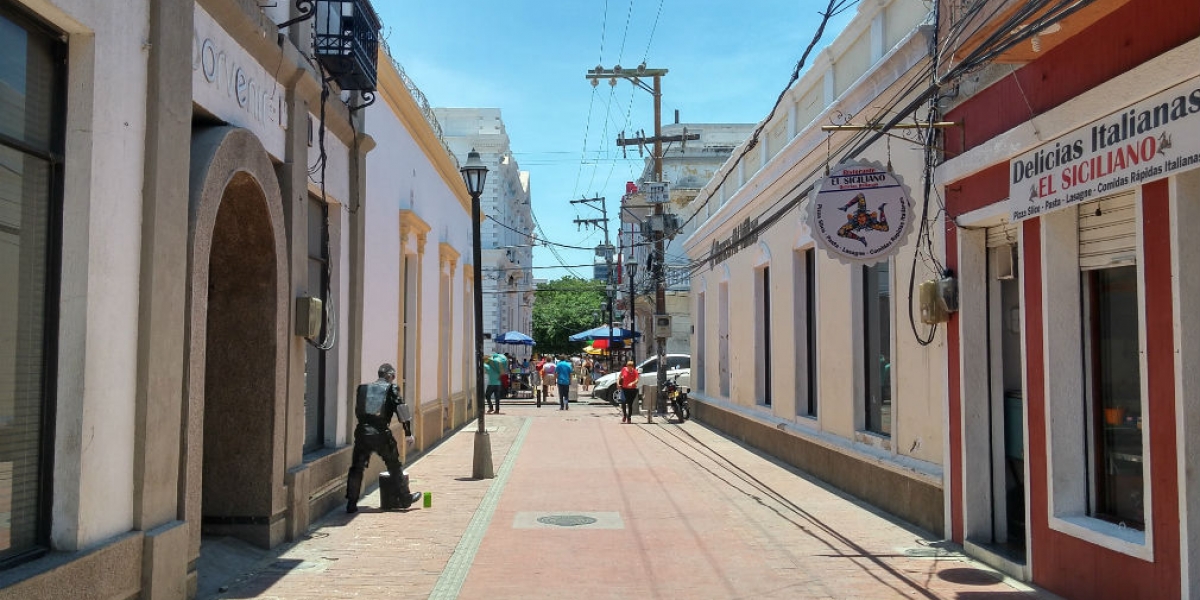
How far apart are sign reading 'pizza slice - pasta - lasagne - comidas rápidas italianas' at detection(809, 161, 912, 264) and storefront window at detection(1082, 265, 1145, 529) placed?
214cm

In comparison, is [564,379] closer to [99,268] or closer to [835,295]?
[835,295]

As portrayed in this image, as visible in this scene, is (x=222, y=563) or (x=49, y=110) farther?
(x=222, y=563)

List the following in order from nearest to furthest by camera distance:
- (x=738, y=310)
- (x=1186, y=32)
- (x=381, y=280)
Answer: (x=1186, y=32), (x=381, y=280), (x=738, y=310)

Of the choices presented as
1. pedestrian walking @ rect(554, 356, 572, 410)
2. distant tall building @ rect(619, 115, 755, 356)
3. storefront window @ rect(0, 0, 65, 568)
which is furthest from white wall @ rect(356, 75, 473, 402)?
distant tall building @ rect(619, 115, 755, 356)

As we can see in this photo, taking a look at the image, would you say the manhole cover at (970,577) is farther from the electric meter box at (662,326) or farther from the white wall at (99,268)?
the electric meter box at (662,326)

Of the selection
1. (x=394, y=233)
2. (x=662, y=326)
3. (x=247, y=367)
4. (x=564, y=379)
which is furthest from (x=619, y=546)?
(x=564, y=379)

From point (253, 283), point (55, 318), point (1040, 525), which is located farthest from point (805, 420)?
point (55, 318)

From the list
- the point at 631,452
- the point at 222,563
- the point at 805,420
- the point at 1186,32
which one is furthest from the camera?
the point at 631,452

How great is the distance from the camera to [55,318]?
5215mm

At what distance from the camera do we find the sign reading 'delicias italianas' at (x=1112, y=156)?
554 centimetres

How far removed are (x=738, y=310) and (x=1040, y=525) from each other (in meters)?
12.2

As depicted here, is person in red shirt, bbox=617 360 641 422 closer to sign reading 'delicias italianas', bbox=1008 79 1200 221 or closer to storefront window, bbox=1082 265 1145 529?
sign reading 'delicias italianas', bbox=1008 79 1200 221

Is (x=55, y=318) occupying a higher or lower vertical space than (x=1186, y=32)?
lower

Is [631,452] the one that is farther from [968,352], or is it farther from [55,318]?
[55,318]
